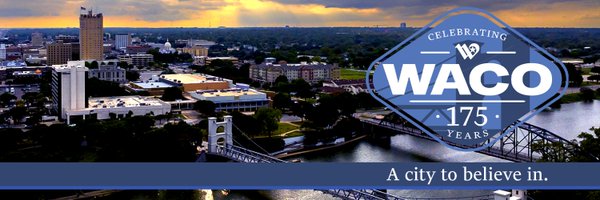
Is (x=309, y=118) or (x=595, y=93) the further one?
(x=595, y=93)

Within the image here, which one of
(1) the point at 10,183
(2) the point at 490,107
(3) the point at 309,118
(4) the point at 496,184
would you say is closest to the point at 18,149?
(3) the point at 309,118

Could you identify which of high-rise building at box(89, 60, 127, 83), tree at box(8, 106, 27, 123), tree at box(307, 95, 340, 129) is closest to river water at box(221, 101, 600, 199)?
tree at box(307, 95, 340, 129)

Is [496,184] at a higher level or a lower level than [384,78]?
lower

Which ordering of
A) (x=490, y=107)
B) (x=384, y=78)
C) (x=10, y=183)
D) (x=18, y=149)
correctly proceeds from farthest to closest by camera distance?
(x=18, y=149) → (x=490, y=107) → (x=384, y=78) → (x=10, y=183)

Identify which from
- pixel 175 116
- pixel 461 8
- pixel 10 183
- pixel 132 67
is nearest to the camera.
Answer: pixel 10 183

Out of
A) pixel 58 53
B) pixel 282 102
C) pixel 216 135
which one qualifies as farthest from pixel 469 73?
pixel 58 53

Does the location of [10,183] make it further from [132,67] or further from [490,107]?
[132,67]

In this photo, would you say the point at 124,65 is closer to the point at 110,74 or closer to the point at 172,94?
the point at 110,74
